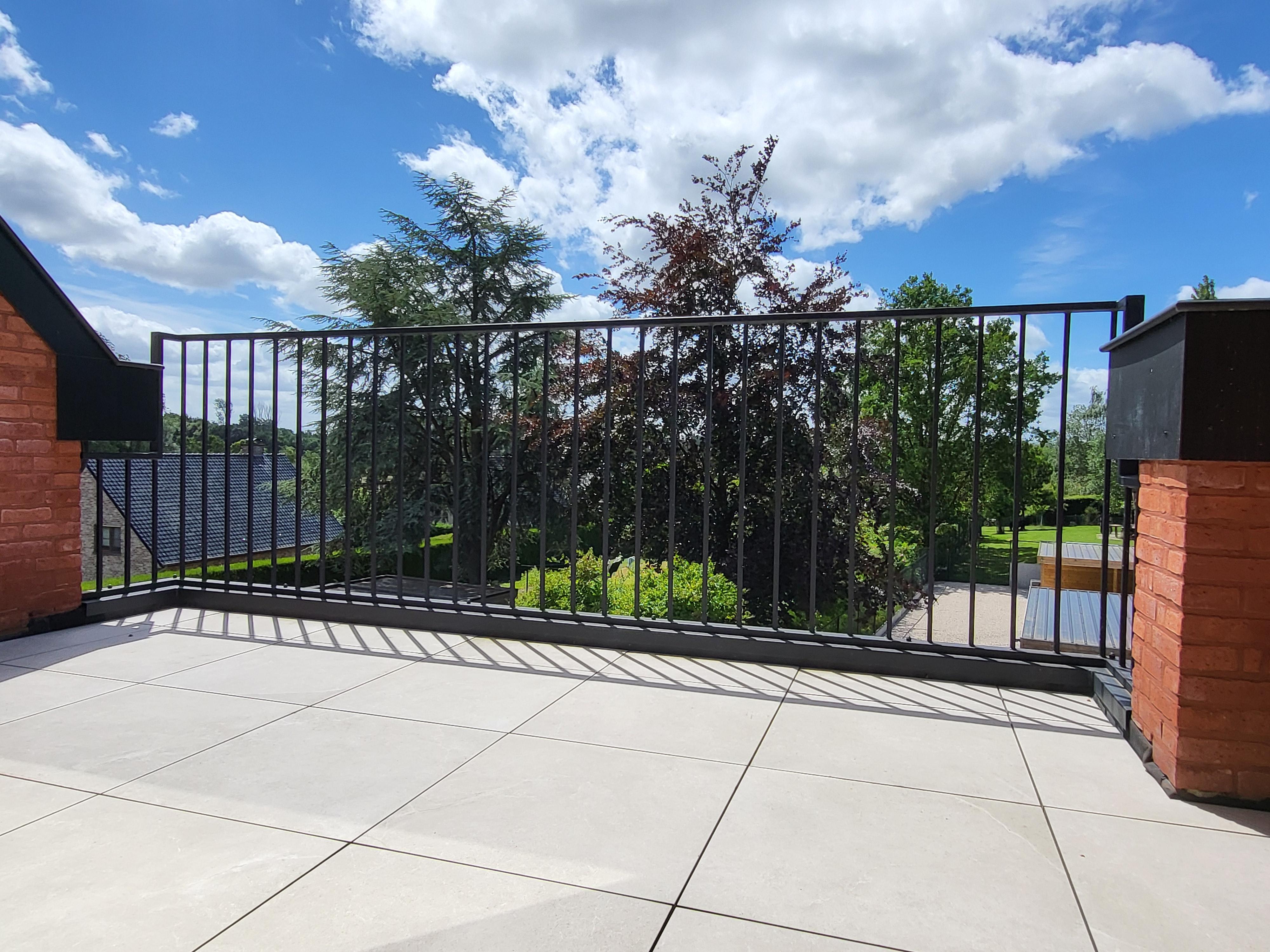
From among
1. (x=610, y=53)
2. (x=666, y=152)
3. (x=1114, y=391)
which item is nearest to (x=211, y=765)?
(x=1114, y=391)

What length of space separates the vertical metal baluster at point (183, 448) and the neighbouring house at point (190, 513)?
0.02 meters

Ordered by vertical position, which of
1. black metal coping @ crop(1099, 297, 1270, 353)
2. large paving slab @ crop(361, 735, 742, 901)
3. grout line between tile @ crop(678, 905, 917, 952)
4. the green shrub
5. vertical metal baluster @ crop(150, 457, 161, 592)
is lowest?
the green shrub

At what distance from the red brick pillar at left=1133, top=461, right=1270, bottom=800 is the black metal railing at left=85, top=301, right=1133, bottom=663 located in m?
0.32

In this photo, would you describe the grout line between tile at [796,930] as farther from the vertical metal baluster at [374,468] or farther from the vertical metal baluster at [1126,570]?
the vertical metal baluster at [374,468]

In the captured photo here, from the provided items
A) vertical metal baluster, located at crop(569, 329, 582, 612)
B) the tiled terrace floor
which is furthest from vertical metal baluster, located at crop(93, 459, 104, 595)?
vertical metal baluster, located at crop(569, 329, 582, 612)

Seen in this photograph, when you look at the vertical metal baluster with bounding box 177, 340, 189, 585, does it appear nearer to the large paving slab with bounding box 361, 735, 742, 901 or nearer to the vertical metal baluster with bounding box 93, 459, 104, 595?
the vertical metal baluster with bounding box 93, 459, 104, 595

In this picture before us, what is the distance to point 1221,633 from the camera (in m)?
1.49

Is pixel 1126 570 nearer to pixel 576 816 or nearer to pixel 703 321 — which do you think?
pixel 703 321

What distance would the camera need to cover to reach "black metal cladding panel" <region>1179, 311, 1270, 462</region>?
4.60 feet

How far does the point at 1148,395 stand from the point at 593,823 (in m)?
1.56

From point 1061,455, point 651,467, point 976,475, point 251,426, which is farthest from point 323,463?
point 651,467

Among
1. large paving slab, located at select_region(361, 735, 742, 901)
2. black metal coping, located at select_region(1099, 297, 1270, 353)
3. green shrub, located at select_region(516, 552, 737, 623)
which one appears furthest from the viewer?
green shrub, located at select_region(516, 552, 737, 623)

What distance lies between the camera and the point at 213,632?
2.97 meters

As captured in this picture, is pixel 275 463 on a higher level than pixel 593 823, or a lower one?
higher
